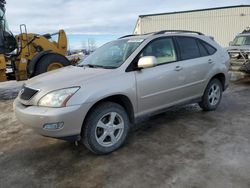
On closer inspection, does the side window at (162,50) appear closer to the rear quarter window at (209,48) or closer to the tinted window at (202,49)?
the tinted window at (202,49)

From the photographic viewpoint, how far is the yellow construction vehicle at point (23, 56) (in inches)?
355

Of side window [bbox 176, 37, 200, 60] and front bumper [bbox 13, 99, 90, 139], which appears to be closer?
front bumper [bbox 13, 99, 90, 139]

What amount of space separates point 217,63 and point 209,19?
2663cm

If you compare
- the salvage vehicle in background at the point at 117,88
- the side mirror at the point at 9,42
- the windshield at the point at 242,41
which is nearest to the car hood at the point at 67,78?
the salvage vehicle in background at the point at 117,88

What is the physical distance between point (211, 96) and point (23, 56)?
6484mm

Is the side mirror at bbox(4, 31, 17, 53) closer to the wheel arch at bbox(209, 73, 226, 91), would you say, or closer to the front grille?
the front grille

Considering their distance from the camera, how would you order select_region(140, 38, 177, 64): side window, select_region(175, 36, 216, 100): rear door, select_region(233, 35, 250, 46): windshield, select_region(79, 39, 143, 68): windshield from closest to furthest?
select_region(79, 39, 143, 68): windshield → select_region(140, 38, 177, 64): side window → select_region(175, 36, 216, 100): rear door → select_region(233, 35, 250, 46): windshield

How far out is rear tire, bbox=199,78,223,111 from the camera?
599cm

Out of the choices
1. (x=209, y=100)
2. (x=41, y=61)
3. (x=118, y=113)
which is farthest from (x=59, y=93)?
(x=41, y=61)

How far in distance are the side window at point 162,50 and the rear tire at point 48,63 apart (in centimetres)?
509

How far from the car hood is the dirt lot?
107 centimetres

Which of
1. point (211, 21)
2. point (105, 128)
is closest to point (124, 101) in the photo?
point (105, 128)

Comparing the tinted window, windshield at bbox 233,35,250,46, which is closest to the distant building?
windshield at bbox 233,35,250,46

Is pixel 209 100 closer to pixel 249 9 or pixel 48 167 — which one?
pixel 48 167
